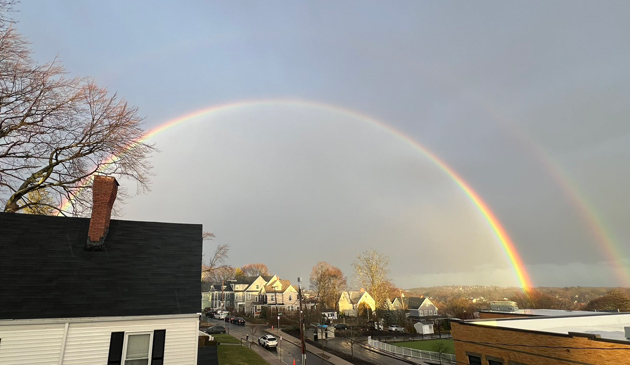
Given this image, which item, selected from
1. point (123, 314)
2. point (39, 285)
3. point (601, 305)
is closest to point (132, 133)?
point (39, 285)

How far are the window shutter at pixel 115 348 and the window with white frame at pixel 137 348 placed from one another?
0.46 ft

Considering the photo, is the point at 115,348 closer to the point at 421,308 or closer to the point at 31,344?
the point at 31,344

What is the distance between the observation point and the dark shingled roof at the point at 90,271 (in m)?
11.5

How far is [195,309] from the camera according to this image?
42.4 ft

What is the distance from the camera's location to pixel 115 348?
11602 millimetres

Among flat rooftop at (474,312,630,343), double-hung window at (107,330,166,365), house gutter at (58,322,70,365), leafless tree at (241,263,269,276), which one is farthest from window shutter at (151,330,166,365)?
leafless tree at (241,263,269,276)

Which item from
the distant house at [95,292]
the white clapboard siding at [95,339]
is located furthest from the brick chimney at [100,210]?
the white clapboard siding at [95,339]

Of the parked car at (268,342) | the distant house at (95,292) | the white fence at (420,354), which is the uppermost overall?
the distant house at (95,292)

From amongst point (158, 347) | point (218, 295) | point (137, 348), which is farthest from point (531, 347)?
point (218, 295)

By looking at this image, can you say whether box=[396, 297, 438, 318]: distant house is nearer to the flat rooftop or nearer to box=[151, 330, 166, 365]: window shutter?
the flat rooftop

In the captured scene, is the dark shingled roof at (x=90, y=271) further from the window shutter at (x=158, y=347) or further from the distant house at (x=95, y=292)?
the window shutter at (x=158, y=347)

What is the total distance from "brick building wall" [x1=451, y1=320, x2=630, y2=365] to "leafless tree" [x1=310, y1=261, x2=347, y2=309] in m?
61.0

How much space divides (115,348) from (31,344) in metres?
2.47

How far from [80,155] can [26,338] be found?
1205cm
